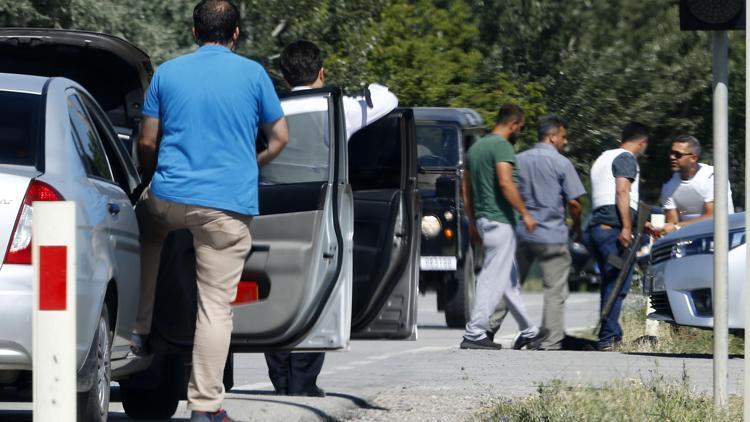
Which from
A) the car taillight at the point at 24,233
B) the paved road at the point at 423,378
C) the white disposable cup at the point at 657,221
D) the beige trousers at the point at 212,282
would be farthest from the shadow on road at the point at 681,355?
the car taillight at the point at 24,233

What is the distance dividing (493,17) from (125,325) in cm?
1674

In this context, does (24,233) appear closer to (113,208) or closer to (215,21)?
(113,208)

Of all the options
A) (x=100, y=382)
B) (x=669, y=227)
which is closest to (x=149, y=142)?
(x=100, y=382)

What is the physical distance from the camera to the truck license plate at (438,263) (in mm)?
18234

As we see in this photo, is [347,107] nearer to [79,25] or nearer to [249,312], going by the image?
[249,312]

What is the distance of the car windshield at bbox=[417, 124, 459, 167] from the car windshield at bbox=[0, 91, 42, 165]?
11073mm

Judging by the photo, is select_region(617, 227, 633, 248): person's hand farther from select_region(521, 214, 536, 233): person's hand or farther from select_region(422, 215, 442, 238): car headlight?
select_region(422, 215, 442, 238): car headlight

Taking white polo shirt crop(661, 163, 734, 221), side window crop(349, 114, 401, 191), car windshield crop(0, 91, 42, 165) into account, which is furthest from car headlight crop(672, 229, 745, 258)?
car windshield crop(0, 91, 42, 165)

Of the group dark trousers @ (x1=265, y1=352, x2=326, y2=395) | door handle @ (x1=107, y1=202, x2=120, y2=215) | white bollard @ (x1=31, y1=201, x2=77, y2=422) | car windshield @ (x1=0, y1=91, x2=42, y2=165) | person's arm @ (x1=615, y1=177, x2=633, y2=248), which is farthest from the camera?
person's arm @ (x1=615, y1=177, x2=633, y2=248)

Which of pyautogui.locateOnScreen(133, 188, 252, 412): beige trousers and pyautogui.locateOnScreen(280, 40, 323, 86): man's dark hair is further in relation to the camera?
pyautogui.locateOnScreen(280, 40, 323, 86): man's dark hair

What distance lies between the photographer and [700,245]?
12938 mm

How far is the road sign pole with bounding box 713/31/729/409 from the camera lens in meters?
8.09

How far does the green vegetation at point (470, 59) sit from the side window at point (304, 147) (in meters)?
8.33

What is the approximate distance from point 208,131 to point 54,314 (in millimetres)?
2502
